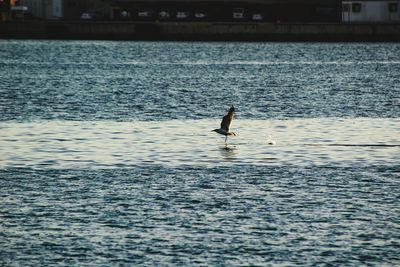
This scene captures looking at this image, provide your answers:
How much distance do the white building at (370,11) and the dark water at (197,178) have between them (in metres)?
85.7

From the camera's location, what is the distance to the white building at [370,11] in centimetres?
15062

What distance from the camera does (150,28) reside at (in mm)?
154500

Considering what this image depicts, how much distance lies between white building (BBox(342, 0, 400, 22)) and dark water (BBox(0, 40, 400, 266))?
8567cm

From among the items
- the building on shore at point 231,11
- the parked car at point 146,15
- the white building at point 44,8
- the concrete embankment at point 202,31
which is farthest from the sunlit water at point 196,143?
the white building at point 44,8

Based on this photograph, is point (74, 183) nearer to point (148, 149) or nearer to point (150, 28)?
point (148, 149)

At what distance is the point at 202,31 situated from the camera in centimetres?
15275

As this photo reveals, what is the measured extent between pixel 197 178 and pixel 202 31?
411 feet

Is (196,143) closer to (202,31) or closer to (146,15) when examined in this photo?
(202,31)

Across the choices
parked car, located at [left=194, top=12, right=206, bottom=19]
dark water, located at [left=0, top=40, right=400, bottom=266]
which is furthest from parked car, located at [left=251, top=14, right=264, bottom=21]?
dark water, located at [left=0, top=40, right=400, bottom=266]

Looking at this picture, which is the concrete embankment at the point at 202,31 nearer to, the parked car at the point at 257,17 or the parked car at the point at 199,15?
the parked car at the point at 199,15

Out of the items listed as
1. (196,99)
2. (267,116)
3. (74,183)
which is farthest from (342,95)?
(74,183)

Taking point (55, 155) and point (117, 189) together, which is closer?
point (117, 189)

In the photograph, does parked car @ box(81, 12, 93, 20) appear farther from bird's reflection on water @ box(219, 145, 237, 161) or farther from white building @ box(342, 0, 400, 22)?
bird's reflection on water @ box(219, 145, 237, 161)

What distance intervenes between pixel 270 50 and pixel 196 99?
290 feet
